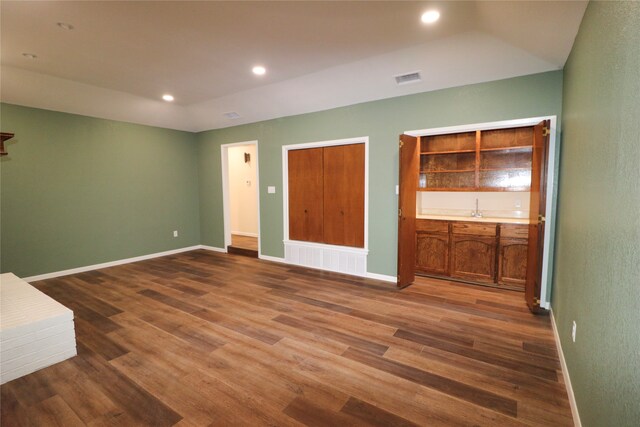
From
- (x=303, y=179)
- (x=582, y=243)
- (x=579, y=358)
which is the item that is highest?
(x=303, y=179)

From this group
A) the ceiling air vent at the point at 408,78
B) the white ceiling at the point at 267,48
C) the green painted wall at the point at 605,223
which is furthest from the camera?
the ceiling air vent at the point at 408,78

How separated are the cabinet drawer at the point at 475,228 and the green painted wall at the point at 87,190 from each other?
17.4 ft

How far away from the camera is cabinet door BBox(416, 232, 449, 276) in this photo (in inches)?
173

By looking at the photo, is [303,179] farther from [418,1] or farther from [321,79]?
[418,1]

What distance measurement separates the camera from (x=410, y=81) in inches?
145

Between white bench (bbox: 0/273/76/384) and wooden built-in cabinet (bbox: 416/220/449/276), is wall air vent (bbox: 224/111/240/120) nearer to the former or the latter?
wooden built-in cabinet (bbox: 416/220/449/276)

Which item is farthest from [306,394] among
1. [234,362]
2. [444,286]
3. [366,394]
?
[444,286]

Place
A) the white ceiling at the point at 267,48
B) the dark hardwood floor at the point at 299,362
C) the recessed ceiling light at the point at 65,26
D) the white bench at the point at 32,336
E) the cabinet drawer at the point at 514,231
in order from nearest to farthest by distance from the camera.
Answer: the dark hardwood floor at the point at 299,362 < the white bench at the point at 32,336 < the white ceiling at the point at 267,48 < the recessed ceiling light at the point at 65,26 < the cabinet drawer at the point at 514,231

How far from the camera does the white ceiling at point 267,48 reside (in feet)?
7.75

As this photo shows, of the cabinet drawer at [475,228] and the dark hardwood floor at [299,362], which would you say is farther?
the cabinet drawer at [475,228]

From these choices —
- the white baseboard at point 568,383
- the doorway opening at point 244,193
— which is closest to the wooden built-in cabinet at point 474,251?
the white baseboard at point 568,383

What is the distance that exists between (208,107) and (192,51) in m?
2.20

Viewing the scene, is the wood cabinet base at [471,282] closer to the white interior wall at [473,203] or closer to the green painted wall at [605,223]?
the white interior wall at [473,203]

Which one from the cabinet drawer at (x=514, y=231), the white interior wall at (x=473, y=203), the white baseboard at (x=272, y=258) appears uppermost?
the white interior wall at (x=473, y=203)
